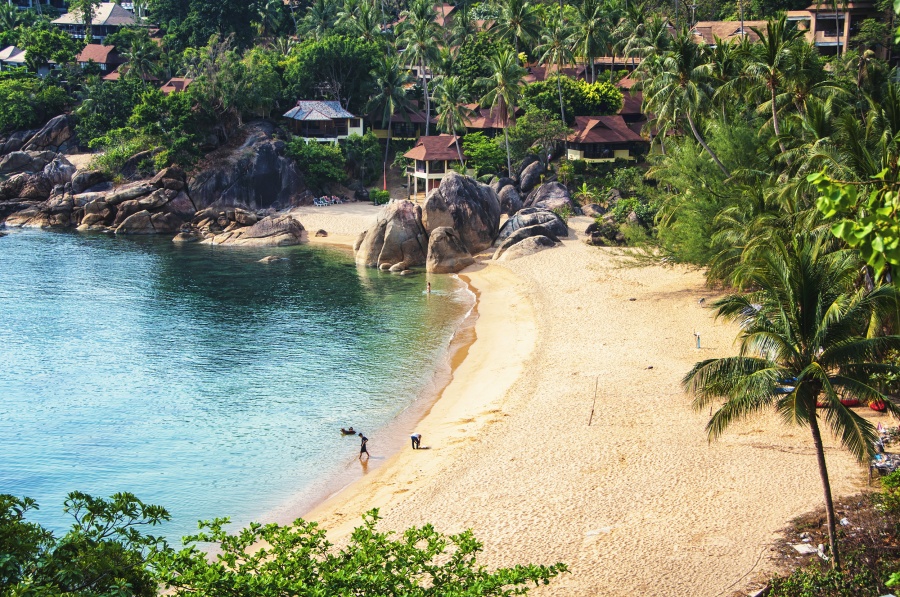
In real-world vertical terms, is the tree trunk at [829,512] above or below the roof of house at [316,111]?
below

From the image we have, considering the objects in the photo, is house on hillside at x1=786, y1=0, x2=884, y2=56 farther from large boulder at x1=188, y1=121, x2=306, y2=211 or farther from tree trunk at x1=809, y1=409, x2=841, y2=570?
tree trunk at x1=809, y1=409, x2=841, y2=570

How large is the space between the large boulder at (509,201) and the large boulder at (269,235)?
15784 mm

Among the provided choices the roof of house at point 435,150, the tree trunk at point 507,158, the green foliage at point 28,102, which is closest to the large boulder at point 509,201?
the tree trunk at point 507,158

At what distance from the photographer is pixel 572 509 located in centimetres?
2319

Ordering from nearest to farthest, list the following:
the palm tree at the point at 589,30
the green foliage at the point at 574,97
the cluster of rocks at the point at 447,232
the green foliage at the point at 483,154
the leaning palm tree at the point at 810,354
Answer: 1. the leaning palm tree at the point at 810,354
2. the cluster of rocks at the point at 447,232
3. the green foliage at the point at 483,154
4. the palm tree at the point at 589,30
5. the green foliage at the point at 574,97

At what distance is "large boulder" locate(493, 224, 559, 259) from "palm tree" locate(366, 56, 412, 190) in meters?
22.2

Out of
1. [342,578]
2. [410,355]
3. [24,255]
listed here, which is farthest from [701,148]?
[24,255]

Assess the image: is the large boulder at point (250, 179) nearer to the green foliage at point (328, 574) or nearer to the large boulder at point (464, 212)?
the large boulder at point (464, 212)

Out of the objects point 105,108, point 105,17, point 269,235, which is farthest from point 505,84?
point 105,17

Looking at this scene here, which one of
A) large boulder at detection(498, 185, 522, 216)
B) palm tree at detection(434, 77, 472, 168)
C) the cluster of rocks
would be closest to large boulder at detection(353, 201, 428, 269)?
the cluster of rocks

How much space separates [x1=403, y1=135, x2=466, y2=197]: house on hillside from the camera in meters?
73.2

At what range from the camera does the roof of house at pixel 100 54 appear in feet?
310

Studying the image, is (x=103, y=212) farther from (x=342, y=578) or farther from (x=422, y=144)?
(x=342, y=578)

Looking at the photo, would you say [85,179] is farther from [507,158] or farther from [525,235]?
[525,235]
